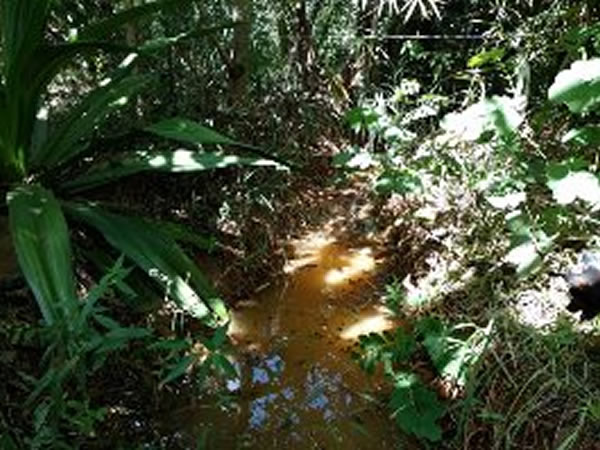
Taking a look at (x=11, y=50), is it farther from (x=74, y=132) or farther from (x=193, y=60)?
(x=193, y=60)

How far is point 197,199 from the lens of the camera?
2896 mm

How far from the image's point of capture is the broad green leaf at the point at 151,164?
2506 millimetres

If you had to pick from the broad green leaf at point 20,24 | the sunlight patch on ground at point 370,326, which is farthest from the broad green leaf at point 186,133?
the sunlight patch on ground at point 370,326

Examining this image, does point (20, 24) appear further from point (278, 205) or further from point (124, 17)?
point (278, 205)

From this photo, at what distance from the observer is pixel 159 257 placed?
89.7 inches

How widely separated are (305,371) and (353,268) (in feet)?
2.19

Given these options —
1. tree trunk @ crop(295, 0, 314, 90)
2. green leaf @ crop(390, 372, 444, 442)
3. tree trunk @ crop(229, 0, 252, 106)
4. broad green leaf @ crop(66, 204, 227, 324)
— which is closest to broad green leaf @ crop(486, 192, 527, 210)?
green leaf @ crop(390, 372, 444, 442)

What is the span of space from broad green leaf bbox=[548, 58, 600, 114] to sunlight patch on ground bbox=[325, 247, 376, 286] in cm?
104

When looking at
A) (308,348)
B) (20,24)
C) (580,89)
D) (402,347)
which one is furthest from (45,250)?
(580,89)

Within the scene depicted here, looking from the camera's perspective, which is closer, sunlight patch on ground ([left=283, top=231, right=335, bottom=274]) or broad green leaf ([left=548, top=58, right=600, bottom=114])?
broad green leaf ([left=548, top=58, right=600, bottom=114])

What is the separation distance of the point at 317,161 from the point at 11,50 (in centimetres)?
160

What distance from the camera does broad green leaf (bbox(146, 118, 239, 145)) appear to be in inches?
103

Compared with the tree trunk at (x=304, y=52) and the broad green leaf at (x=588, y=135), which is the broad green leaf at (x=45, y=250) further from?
the tree trunk at (x=304, y=52)

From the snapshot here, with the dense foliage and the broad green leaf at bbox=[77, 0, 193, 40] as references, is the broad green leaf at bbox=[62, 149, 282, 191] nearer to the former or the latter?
the dense foliage
